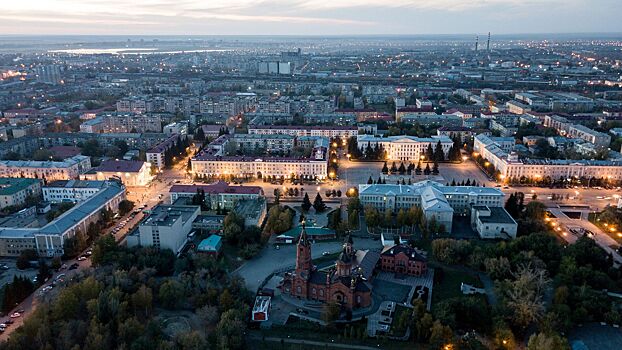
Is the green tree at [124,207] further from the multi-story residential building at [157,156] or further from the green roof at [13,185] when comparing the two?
the multi-story residential building at [157,156]

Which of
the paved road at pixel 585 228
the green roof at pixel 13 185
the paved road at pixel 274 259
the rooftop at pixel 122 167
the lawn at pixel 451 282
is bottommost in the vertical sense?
the paved road at pixel 274 259

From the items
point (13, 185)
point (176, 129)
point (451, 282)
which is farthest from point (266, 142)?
point (451, 282)

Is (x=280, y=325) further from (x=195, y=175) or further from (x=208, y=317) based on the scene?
(x=195, y=175)

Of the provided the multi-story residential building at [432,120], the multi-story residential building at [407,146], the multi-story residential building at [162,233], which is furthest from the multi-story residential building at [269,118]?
the multi-story residential building at [162,233]

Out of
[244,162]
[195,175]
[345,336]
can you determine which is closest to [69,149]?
[195,175]

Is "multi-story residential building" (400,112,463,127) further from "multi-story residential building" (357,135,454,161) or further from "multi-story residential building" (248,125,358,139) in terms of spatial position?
"multi-story residential building" (357,135,454,161)
